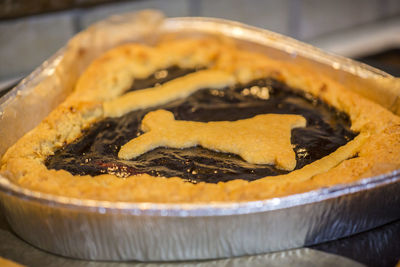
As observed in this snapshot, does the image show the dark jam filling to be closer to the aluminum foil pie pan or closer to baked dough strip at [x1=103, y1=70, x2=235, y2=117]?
baked dough strip at [x1=103, y1=70, x2=235, y2=117]

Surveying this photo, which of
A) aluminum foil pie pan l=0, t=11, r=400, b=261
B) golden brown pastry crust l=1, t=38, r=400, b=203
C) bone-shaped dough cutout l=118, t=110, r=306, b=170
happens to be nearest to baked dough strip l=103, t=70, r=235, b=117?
golden brown pastry crust l=1, t=38, r=400, b=203

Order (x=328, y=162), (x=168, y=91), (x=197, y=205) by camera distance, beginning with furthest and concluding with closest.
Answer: (x=168, y=91) → (x=328, y=162) → (x=197, y=205)

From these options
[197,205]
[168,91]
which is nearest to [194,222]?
[197,205]

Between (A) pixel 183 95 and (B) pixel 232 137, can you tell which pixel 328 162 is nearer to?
(B) pixel 232 137

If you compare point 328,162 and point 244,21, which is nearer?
point 328,162

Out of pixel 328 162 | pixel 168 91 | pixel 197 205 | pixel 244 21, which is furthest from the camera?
pixel 244 21

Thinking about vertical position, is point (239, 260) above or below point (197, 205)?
below
